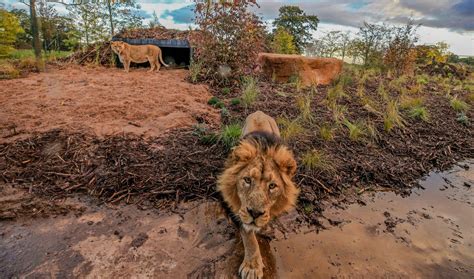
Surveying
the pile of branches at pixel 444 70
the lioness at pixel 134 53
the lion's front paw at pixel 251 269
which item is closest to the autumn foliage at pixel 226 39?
the lioness at pixel 134 53

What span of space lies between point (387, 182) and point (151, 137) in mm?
3462

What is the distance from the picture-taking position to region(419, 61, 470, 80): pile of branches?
14.8 m

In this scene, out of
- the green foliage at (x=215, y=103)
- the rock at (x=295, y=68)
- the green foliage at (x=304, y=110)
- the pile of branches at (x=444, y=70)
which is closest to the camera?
the green foliage at (x=304, y=110)

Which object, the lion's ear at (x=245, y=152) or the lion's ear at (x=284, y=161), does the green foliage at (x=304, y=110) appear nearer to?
the lion's ear at (x=284, y=161)

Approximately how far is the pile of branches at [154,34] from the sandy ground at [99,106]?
442 cm

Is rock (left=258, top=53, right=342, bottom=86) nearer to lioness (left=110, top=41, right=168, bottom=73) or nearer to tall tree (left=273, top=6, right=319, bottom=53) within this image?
lioness (left=110, top=41, right=168, bottom=73)

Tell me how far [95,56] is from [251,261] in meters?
10.8

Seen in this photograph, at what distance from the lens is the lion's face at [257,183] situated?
2041 mm

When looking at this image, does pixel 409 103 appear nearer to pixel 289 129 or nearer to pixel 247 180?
pixel 289 129

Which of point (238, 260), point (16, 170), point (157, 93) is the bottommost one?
point (238, 260)

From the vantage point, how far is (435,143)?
17.4 ft

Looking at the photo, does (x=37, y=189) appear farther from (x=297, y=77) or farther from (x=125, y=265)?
(x=297, y=77)

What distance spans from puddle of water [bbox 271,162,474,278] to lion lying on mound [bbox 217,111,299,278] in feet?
1.02

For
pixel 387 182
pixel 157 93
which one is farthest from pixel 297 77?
pixel 387 182
